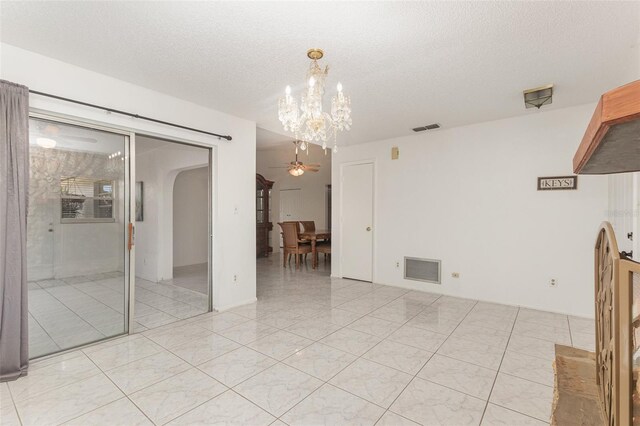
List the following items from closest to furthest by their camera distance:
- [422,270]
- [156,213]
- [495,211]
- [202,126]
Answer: [202,126], [495,211], [422,270], [156,213]

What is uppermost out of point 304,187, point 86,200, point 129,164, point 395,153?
point 395,153

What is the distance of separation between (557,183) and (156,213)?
5932mm

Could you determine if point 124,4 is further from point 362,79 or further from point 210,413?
point 210,413

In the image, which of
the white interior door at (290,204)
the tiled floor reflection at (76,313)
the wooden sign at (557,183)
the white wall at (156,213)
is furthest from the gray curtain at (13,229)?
the white interior door at (290,204)

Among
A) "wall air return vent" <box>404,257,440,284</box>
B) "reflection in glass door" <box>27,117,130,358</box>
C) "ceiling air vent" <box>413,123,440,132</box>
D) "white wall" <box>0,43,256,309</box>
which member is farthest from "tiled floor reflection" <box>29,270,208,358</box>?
"ceiling air vent" <box>413,123,440,132</box>

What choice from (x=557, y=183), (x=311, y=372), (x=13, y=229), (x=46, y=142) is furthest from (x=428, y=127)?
(x=13, y=229)

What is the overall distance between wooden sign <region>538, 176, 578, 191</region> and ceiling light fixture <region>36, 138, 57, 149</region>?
5.18 meters

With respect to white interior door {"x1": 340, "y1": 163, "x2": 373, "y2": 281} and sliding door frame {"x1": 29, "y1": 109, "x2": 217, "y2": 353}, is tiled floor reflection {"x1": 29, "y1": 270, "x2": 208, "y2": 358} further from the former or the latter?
white interior door {"x1": 340, "y1": 163, "x2": 373, "y2": 281}

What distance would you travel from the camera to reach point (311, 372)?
228 cm

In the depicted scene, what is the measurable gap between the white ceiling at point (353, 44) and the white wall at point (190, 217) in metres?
3.42

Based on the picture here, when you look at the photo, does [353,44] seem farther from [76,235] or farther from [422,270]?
[422,270]

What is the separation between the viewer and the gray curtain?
7.02 feet

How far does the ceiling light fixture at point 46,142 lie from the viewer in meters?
2.48

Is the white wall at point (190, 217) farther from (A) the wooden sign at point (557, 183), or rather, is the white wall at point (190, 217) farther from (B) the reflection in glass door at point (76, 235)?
(A) the wooden sign at point (557, 183)
